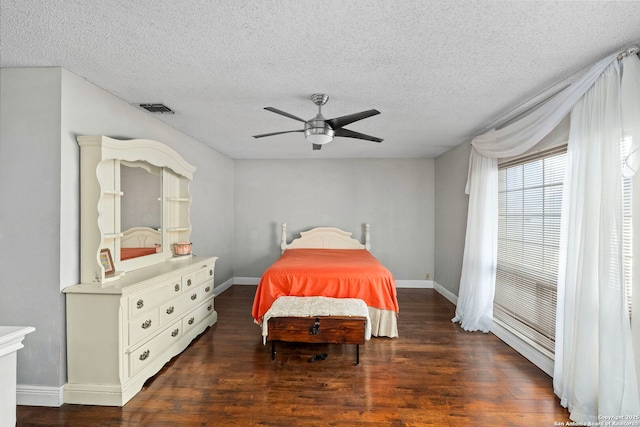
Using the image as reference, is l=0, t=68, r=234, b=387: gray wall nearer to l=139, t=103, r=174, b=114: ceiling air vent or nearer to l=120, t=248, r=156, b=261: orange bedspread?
l=120, t=248, r=156, b=261: orange bedspread

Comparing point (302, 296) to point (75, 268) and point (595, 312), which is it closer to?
point (75, 268)

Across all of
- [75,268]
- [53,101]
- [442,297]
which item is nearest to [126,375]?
[75,268]

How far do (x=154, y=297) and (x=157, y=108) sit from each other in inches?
76.4

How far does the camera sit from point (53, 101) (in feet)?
7.18

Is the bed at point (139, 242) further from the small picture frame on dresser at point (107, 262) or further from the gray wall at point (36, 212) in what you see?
the gray wall at point (36, 212)

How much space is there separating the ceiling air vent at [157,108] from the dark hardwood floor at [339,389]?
2.58 metres

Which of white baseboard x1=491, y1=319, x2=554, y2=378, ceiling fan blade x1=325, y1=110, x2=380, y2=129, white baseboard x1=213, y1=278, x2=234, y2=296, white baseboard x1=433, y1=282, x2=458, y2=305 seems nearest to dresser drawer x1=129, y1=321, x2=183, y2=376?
white baseboard x1=213, y1=278, x2=234, y2=296

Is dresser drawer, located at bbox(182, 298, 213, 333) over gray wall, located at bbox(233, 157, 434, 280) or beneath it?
beneath

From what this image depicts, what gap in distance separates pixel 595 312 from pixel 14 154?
14.7ft

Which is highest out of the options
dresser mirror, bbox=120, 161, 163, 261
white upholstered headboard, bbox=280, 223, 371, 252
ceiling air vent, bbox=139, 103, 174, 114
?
ceiling air vent, bbox=139, 103, 174, 114

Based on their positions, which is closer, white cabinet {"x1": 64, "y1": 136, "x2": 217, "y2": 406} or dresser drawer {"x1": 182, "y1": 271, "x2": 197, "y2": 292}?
white cabinet {"x1": 64, "y1": 136, "x2": 217, "y2": 406}

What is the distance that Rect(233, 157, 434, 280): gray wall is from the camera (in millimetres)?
5664

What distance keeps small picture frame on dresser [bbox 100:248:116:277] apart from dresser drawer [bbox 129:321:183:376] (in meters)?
0.70

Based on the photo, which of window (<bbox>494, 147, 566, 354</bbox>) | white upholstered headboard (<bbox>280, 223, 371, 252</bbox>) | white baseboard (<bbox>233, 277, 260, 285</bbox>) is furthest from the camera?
white baseboard (<bbox>233, 277, 260, 285</bbox>)
